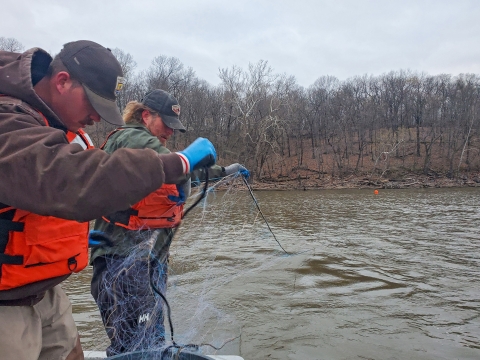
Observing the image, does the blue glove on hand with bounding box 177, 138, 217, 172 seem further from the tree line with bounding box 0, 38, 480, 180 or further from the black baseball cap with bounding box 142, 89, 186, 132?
the tree line with bounding box 0, 38, 480, 180

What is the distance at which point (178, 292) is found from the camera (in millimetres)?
4395

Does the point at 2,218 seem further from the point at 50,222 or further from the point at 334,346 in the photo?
the point at 334,346

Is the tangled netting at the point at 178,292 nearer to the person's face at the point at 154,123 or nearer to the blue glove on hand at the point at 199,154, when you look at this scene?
the person's face at the point at 154,123

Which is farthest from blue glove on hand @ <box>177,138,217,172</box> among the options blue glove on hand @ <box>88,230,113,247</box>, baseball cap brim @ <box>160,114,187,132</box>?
baseball cap brim @ <box>160,114,187,132</box>

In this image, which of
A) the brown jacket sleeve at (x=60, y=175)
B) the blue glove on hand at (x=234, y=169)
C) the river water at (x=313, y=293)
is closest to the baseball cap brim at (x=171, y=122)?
the blue glove on hand at (x=234, y=169)

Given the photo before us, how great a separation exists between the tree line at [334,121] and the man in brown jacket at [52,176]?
96.2ft

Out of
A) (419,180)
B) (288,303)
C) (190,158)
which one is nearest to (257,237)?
(288,303)

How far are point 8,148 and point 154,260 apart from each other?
1772 millimetres

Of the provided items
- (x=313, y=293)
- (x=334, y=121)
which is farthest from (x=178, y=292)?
(x=334, y=121)

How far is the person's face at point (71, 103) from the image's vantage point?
5.62 feet

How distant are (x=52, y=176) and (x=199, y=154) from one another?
0.67 metres

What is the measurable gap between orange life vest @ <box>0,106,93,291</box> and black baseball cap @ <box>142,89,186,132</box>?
159 cm

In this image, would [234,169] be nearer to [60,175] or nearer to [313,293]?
[60,175]

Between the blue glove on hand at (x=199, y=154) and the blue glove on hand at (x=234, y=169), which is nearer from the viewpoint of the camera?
the blue glove on hand at (x=199, y=154)
